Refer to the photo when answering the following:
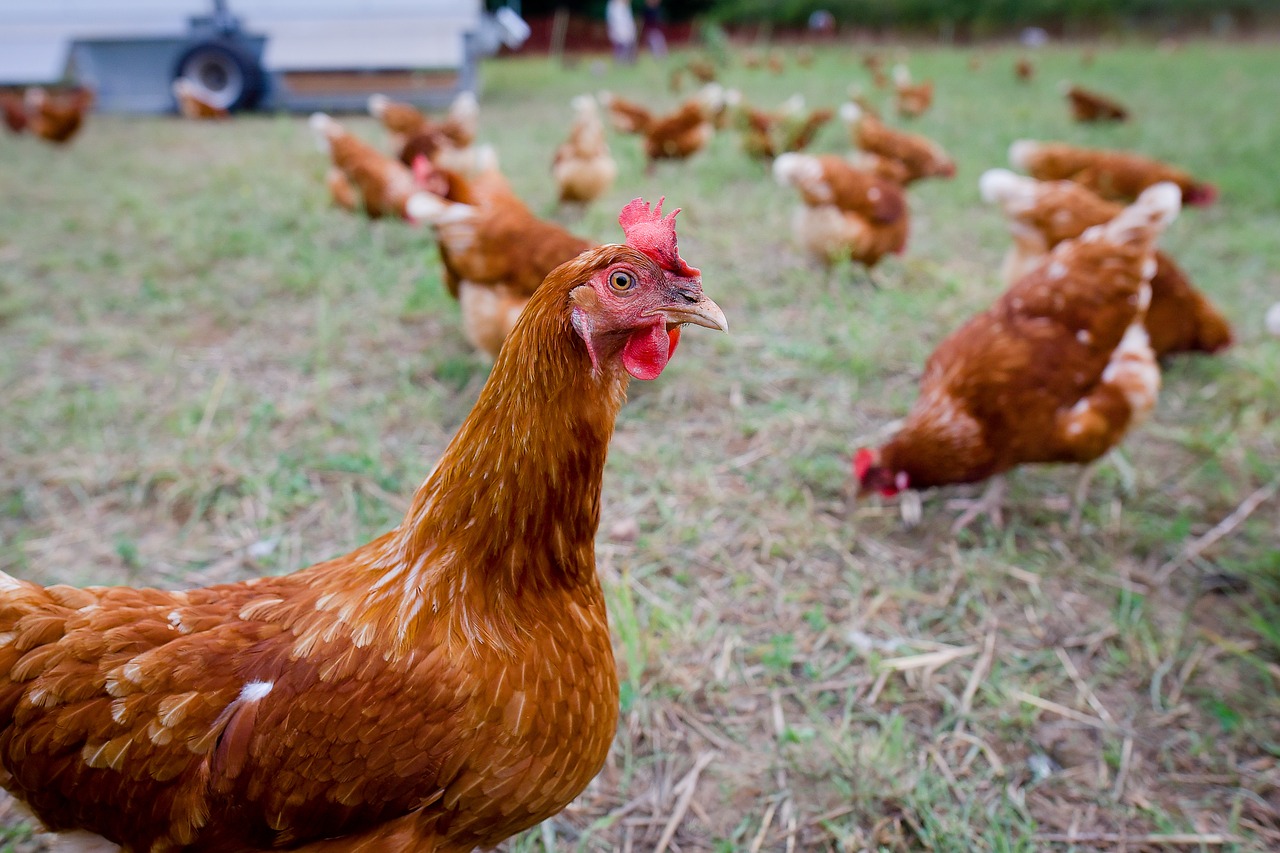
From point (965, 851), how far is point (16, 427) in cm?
427

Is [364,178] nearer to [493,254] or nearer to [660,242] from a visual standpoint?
[493,254]

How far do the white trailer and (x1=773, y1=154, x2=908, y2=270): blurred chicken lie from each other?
24.8ft

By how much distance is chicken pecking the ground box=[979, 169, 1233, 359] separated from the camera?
4160mm

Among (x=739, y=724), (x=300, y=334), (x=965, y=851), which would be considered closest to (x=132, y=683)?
(x=739, y=724)

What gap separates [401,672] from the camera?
1.47 m

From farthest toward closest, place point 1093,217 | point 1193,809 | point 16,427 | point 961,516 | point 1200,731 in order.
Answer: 1. point 1093,217
2. point 16,427
3. point 961,516
4. point 1200,731
5. point 1193,809

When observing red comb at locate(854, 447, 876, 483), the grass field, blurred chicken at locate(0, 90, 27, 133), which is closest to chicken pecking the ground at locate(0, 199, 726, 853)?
the grass field

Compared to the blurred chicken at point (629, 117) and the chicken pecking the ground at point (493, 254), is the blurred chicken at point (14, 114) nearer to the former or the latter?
the blurred chicken at point (629, 117)

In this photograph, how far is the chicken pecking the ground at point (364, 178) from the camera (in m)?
5.94

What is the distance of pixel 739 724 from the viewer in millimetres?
2467

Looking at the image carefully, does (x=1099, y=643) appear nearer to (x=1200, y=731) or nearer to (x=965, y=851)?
(x=1200, y=731)

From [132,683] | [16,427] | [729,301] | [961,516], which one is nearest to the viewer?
[132,683]

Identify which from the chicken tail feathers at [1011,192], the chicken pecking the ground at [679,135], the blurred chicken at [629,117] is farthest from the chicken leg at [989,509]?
the blurred chicken at [629,117]

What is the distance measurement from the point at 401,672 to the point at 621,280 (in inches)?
33.7
